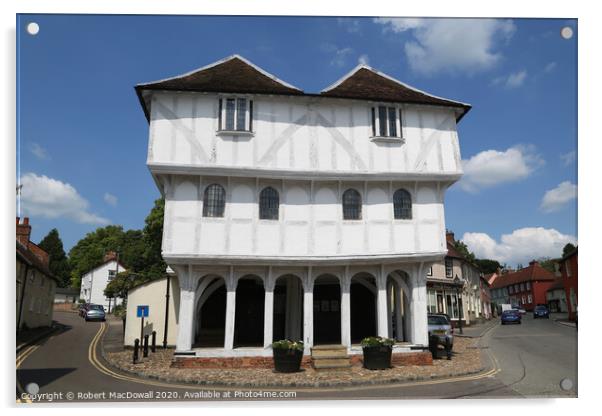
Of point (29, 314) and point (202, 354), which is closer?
point (202, 354)

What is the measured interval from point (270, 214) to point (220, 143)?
2821mm

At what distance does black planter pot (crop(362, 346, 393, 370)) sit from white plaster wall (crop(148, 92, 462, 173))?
18.7 ft

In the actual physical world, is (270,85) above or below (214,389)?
above

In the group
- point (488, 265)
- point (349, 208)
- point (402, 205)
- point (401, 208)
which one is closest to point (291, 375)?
point (349, 208)

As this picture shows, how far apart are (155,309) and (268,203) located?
23.6 ft

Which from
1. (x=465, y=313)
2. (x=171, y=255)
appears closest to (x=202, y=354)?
(x=171, y=255)

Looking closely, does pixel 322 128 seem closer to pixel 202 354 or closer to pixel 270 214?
pixel 270 214

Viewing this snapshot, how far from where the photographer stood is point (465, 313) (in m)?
37.2

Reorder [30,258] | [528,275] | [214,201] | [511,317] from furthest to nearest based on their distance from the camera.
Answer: [528,275], [511,317], [30,258], [214,201]

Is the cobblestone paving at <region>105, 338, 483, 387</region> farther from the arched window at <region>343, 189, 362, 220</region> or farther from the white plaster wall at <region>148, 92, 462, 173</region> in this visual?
the white plaster wall at <region>148, 92, 462, 173</region>

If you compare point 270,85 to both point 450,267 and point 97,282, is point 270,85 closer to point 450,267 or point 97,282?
point 450,267

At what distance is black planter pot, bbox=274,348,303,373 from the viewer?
1288 centimetres

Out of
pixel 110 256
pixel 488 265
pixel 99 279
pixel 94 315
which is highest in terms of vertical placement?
pixel 110 256

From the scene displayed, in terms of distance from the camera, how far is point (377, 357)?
13312 millimetres
